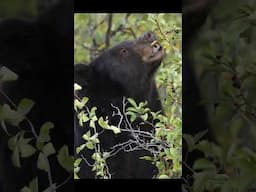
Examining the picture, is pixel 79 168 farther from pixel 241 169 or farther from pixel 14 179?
pixel 241 169

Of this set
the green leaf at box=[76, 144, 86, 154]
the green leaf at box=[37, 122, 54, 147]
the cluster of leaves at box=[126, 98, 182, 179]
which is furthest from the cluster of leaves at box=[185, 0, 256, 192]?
the green leaf at box=[76, 144, 86, 154]

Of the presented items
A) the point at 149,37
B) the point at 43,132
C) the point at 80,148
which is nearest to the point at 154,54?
the point at 149,37

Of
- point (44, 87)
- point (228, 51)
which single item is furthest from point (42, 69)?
point (228, 51)

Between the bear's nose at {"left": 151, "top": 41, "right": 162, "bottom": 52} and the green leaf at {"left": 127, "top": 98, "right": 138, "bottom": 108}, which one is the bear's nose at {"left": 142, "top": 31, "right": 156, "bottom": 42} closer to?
the bear's nose at {"left": 151, "top": 41, "right": 162, "bottom": 52}

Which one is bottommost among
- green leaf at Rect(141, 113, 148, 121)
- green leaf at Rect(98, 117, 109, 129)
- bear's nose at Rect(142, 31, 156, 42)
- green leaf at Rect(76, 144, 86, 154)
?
green leaf at Rect(76, 144, 86, 154)

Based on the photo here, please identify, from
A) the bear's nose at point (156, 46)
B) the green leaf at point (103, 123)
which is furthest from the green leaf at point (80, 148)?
the bear's nose at point (156, 46)

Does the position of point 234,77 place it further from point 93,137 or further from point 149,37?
point 149,37

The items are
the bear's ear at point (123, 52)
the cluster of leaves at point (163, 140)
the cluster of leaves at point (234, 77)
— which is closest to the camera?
the cluster of leaves at point (234, 77)

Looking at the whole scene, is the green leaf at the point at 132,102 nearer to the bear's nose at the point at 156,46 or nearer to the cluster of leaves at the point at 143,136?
the cluster of leaves at the point at 143,136

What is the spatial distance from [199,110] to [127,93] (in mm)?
724

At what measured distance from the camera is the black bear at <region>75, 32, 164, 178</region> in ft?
6.39

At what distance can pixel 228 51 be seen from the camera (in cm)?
45

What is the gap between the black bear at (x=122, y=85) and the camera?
1.95m

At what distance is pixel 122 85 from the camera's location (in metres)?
2.05
